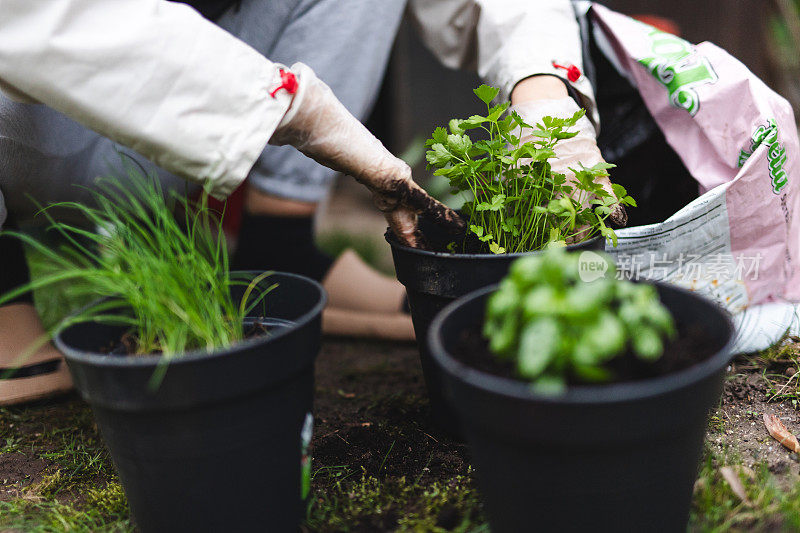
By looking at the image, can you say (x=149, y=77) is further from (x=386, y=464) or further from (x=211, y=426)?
(x=386, y=464)

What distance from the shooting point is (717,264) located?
1394 millimetres

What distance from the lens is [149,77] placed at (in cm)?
95

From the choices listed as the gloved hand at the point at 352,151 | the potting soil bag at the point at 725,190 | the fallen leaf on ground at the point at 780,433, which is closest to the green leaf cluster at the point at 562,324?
the gloved hand at the point at 352,151

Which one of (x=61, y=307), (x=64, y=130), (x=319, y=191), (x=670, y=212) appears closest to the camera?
(x=64, y=130)

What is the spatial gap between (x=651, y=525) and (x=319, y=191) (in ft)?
3.98

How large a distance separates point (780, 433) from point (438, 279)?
65 cm

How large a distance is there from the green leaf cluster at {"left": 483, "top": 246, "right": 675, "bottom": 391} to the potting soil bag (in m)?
0.63

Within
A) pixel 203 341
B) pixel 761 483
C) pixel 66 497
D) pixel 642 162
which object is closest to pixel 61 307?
pixel 66 497

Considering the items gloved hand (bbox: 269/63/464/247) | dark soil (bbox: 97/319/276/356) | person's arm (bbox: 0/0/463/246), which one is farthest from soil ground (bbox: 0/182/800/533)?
person's arm (bbox: 0/0/463/246)

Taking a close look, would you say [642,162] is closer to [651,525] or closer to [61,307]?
[651,525]

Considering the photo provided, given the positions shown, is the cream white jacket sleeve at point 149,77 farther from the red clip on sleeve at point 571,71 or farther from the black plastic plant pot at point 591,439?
the red clip on sleeve at point 571,71

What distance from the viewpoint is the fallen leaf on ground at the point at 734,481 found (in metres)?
0.96

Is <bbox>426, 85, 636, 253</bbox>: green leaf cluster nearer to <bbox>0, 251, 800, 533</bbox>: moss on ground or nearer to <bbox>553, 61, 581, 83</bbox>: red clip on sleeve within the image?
<bbox>553, 61, 581, 83</bbox>: red clip on sleeve

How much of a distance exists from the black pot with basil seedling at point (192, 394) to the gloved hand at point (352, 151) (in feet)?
0.75
